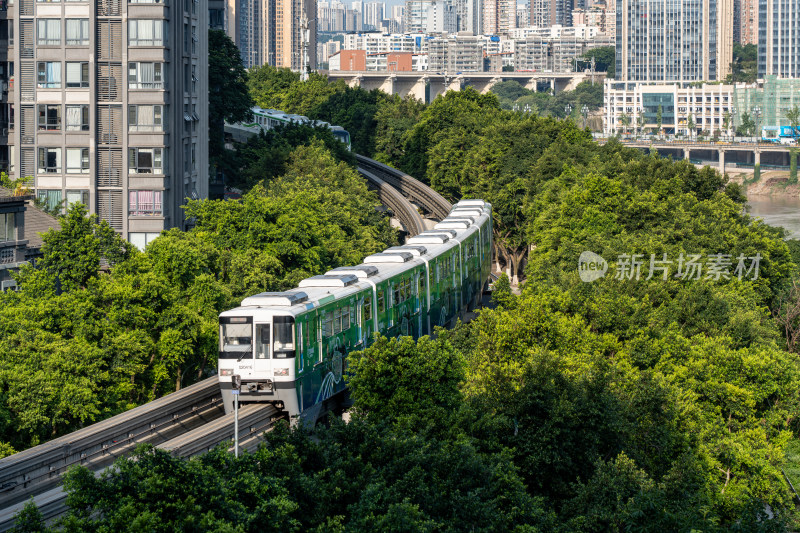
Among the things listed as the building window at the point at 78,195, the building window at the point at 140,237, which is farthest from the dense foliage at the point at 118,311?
the building window at the point at 78,195

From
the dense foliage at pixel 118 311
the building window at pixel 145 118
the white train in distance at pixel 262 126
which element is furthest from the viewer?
the white train in distance at pixel 262 126

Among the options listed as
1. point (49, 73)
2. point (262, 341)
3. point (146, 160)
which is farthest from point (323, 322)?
point (49, 73)

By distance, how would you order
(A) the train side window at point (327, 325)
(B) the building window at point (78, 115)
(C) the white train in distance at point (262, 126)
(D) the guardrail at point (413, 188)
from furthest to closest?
(C) the white train in distance at point (262, 126) < (D) the guardrail at point (413, 188) < (B) the building window at point (78, 115) < (A) the train side window at point (327, 325)

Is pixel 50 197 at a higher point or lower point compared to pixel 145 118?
lower

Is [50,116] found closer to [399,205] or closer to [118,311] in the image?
[118,311]

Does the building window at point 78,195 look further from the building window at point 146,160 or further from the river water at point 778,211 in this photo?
the river water at point 778,211

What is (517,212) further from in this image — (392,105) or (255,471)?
(255,471)
